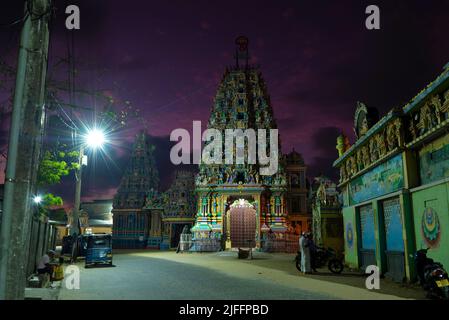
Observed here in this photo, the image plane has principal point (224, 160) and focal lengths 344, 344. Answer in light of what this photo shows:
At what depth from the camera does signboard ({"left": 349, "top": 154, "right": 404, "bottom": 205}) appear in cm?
1226

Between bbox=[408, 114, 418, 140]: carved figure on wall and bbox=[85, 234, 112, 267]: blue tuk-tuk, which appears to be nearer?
bbox=[408, 114, 418, 140]: carved figure on wall

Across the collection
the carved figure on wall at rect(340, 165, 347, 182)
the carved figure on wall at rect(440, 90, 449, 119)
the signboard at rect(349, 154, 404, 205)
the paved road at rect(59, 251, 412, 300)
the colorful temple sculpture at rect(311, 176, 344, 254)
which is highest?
the carved figure on wall at rect(440, 90, 449, 119)

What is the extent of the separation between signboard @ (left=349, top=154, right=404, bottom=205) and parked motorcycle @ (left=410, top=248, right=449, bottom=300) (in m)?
3.25

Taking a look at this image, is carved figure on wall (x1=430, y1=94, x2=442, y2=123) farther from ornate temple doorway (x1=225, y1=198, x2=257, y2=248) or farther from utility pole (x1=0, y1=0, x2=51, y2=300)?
ornate temple doorway (x1=225, y1=198, x2=257, y2=248)

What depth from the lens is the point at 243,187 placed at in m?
37.5

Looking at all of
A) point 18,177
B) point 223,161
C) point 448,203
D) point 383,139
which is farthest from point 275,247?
point 18,177

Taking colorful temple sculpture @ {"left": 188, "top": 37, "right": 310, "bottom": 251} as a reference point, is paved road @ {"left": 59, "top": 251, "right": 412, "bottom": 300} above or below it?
below

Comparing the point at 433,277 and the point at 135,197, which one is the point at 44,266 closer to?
the point at 433,277

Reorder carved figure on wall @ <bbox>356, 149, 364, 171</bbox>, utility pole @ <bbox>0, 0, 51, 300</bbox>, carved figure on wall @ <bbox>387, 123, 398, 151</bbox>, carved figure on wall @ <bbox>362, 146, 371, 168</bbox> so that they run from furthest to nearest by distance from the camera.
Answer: carved figure on wall @ <bbox>356, 149, 364, 171</bbox> < carved figure on wall @ <bbox>362, 146, 371, 168</bbox> < carved figure on wall @ <bbox>387, 123, 398, 151</bbox> < utility pole @ <bbox>0, 0, 51, 300</bbox>

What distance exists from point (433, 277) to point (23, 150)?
30.4 feet

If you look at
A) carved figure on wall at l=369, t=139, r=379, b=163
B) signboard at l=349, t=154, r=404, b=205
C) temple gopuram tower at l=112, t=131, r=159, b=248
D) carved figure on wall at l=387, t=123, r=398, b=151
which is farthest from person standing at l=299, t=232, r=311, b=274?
temple gopuram tower at l=112, t=131, r=159, b=248

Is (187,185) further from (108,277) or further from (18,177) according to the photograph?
(18,177)

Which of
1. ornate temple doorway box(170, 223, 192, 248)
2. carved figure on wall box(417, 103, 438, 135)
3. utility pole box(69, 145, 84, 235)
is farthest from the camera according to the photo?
ornate temple doorway box(170, 223, 192, 248)

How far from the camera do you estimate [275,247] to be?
3309 cm
